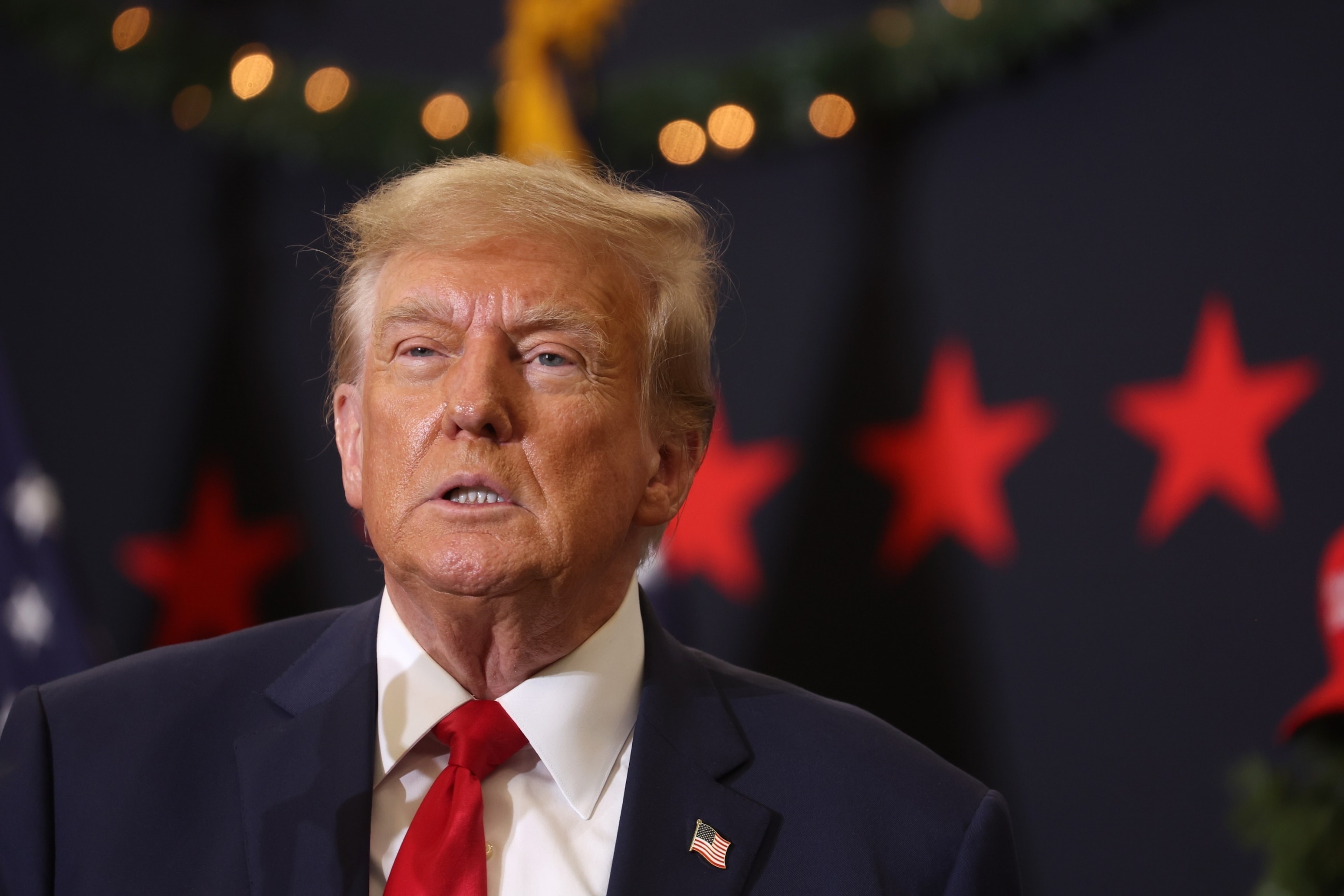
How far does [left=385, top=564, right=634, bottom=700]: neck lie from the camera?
1.42 meters

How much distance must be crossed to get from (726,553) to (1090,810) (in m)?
1.18

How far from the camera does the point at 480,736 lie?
141 centimetres

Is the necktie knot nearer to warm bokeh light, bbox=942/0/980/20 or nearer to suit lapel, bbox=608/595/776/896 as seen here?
suit lapel, bbox=608/595/776/896

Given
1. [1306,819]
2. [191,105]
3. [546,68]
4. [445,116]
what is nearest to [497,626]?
[1306,819]

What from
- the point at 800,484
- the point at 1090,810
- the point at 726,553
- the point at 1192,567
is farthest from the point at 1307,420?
the point at 726,553

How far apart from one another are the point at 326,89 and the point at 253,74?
0.25m

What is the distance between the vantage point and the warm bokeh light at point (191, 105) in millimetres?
3754

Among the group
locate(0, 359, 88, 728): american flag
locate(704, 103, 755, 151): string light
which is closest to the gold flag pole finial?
locate(704, 103, 755, 151): string light

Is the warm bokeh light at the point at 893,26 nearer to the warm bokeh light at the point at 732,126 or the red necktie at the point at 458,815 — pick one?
the warm bokeh light at the point at 732,126

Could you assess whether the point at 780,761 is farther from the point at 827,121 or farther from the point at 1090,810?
the point at 827,121

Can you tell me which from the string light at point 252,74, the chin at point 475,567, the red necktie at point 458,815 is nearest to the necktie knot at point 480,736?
the red necktie at point 458,815

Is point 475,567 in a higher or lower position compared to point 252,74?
lower

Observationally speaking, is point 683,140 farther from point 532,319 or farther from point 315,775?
point 315,775

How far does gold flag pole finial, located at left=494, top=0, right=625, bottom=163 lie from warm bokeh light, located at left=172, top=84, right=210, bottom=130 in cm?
106
